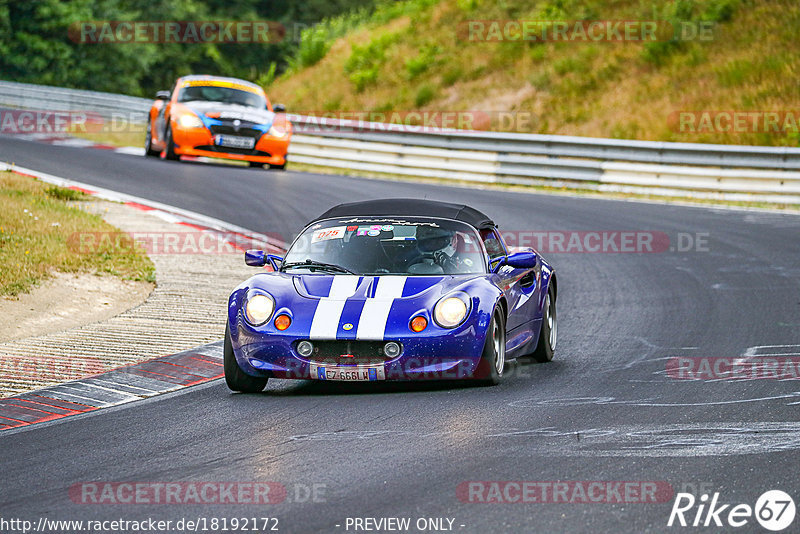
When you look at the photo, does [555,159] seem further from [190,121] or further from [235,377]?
[235,377]

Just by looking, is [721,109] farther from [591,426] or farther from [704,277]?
[591,426]

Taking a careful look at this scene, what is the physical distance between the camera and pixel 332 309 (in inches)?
312

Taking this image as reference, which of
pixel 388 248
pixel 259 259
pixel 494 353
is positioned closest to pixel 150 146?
pixel 259 259

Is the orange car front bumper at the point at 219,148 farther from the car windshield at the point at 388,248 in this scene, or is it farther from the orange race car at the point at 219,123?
the car windshield at the point at 388,248

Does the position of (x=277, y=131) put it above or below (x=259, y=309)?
above

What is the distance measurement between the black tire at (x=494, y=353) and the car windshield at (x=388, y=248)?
518 millimetres

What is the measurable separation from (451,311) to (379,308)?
0.46 meters

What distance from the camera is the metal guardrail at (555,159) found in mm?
21125

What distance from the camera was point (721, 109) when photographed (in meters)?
26.4

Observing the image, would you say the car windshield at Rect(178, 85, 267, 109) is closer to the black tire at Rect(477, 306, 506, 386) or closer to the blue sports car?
the blue sports car

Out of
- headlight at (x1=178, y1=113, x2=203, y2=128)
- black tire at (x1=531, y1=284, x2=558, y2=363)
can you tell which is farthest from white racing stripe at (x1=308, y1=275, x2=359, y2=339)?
headlight at (x1=178, y1=113, x2=203, y2=128)

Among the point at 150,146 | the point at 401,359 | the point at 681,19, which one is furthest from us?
the point at 681,19

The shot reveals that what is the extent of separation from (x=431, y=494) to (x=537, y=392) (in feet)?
8.67

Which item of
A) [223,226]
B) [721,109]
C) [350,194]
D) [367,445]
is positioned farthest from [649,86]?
[367,445]
